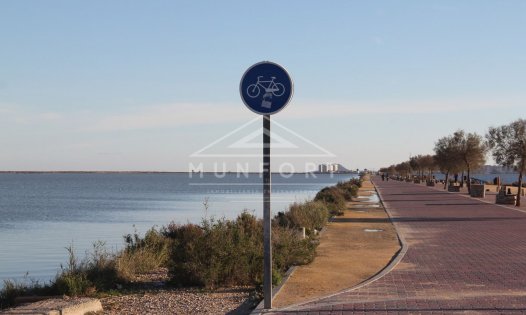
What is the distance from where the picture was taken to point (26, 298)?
34.4 feet

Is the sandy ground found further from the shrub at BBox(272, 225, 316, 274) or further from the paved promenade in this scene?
the paved promenade

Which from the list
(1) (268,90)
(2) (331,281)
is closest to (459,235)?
(2) (331,281)

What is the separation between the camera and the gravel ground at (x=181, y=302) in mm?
9375

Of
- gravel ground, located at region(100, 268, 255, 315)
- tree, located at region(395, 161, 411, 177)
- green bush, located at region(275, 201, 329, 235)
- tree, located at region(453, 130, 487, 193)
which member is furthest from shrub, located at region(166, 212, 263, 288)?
tree, located at region(395, 161, 411, 177)

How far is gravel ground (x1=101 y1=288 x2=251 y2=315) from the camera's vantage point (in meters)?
9.38

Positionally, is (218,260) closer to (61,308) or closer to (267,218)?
(267,218)

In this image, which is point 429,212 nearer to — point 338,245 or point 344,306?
point 338,245

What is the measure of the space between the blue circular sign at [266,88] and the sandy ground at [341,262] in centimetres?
271

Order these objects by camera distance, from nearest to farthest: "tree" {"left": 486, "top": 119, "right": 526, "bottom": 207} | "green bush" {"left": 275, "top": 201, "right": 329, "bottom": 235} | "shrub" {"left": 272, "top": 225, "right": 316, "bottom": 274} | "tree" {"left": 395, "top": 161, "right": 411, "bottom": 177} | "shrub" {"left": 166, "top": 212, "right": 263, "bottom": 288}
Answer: "shrub" {"left": 166, "top": 212, "right": 263, "bottom": 288}, "shrub" {"left": 272, "top": 225, "right": 316, "bottom": 274}, "green bush" {"left": 275, "top": 201, "right": 329, "bottom": 235}, "tree" {"left": 486, "top": 119, "right": 526, "bottom": 207}, "tree" {"left": 395, "top": 161, "right": 411, "bottom": 177}

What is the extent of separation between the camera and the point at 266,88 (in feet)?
27.3

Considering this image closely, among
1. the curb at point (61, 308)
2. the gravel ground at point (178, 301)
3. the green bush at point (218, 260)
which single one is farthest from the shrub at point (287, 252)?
the curb at point (61, 308)

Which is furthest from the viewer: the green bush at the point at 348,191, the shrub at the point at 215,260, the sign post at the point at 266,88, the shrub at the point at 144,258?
the green bush at the point at 348,191

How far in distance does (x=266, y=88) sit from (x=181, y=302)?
362cm

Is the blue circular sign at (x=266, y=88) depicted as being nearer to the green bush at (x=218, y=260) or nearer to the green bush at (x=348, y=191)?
the green bush at (x=218, y=260)
